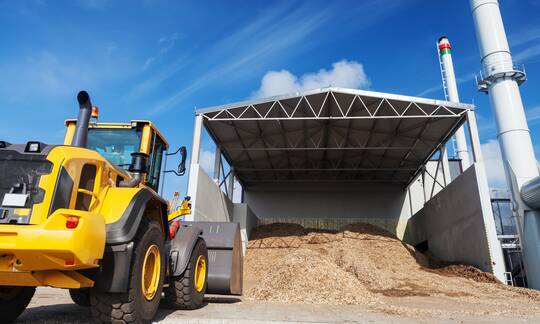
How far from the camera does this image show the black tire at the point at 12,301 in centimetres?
430

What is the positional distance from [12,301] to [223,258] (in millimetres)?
3105

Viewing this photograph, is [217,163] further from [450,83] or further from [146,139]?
[450,83]

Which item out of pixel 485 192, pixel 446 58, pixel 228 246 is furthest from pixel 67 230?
pixel 446 58

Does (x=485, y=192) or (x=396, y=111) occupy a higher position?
(x=396, y=111)

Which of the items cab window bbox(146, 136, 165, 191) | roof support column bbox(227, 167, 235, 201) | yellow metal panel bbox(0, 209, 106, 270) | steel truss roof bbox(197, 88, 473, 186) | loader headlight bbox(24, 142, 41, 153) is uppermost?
steel truss roof bbox(197, 88, 473, 186)

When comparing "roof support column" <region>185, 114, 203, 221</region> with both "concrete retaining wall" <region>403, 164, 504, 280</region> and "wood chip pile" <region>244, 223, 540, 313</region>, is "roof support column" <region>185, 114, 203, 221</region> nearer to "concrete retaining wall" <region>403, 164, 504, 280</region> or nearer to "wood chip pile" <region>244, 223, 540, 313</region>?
"wood chip pile" <region>244, 223, 540, 313</region>

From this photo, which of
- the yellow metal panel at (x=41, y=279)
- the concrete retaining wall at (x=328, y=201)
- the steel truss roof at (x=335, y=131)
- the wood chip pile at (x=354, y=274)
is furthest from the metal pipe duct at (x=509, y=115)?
the yellow metal panel at (x=41, y=279)

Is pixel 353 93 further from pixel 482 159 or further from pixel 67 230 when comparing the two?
pixel 67 230

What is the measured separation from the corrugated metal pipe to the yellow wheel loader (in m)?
13.1

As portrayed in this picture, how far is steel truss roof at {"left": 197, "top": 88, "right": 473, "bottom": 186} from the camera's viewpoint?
1593 cm

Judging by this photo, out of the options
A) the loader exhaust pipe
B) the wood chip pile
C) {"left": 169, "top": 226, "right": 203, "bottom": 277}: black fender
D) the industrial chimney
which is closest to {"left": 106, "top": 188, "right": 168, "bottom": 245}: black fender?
the loader exhaust pipe

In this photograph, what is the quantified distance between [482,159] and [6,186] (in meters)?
15.4

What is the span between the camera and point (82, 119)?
13.4 ft

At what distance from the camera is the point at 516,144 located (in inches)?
601
